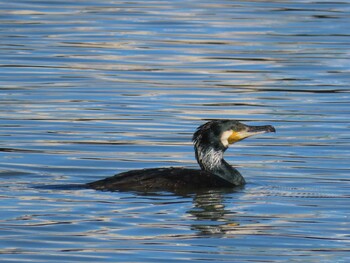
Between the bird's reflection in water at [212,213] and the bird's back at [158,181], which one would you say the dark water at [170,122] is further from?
the bird's back at [158,181]

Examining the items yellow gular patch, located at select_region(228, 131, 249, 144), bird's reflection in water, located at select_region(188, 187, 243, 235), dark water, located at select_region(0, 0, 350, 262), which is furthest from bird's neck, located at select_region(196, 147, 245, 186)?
bird's reflection in water, located at select_region(188, 187, 243, 235)

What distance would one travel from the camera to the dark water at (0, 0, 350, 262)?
531 inches

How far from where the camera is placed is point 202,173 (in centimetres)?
1620

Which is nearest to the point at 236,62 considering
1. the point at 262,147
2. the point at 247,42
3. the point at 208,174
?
the point at 247,42

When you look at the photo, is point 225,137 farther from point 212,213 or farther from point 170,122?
point 170,122

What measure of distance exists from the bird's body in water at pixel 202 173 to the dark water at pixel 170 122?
0.70ft

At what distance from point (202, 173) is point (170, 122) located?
4.37 m

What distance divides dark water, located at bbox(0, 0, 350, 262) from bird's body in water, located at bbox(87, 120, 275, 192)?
21cm

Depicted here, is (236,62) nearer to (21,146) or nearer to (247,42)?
(247,42)

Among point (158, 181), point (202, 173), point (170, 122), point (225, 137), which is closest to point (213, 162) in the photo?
point (225, 137)

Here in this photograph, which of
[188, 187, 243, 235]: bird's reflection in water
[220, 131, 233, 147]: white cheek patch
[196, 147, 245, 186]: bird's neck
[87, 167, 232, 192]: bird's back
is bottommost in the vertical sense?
[188, 187, 243, 235]: bird's reflection in water

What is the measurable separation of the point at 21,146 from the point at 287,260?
20.9 feet

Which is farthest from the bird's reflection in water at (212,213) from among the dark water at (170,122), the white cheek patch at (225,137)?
the white cheek patch at (225,137)

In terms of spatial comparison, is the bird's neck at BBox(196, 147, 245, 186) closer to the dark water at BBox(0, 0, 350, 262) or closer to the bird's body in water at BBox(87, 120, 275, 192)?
the bird's body in water at BBox(87, 120, 275, 192)
